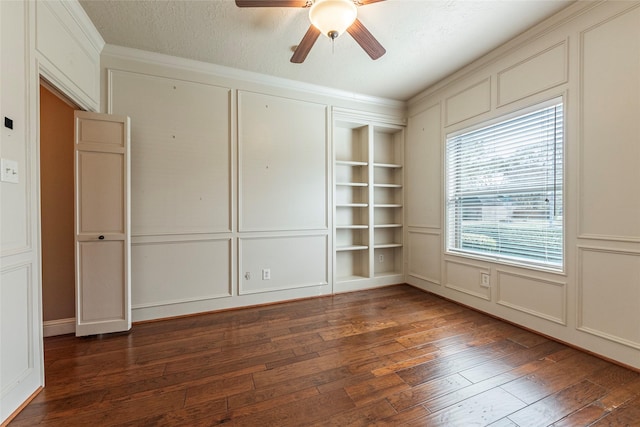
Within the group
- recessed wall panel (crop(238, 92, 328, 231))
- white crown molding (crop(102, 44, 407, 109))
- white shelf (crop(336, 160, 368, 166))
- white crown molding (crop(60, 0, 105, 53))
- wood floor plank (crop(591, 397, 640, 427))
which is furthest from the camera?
white shelf (crop(336, 160, 368, 166))

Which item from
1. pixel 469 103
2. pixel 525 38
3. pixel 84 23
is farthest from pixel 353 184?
pixel 84 23

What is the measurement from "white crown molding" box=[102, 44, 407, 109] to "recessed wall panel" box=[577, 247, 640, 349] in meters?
3.05

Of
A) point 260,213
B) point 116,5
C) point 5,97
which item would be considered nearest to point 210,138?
point 260,213

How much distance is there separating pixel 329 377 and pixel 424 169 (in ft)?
9.95

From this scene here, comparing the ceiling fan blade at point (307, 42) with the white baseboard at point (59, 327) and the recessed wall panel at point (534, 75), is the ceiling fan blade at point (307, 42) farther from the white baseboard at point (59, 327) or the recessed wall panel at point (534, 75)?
the white baseboard at point (59, 327)

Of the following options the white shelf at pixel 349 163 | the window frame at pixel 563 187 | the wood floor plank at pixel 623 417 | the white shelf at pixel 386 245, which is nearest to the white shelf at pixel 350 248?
the white shelf at pixel 386 245

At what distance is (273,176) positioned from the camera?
131 inches

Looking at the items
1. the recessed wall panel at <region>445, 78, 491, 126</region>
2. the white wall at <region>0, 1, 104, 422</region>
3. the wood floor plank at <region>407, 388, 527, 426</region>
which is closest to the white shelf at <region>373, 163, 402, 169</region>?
the recessed wall panel at <region>445, 78, 491, 126</region>

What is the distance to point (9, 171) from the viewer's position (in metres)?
1.51

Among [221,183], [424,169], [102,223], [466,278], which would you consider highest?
[424,169]

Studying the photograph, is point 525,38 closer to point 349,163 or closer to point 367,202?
point 349,163

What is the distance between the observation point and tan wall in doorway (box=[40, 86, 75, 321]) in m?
2.47

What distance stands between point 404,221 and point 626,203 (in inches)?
96.3

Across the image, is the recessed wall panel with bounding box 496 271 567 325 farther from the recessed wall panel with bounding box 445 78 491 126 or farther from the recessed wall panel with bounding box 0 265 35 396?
the recessed wall panel with bounding box 0 265 35 396
